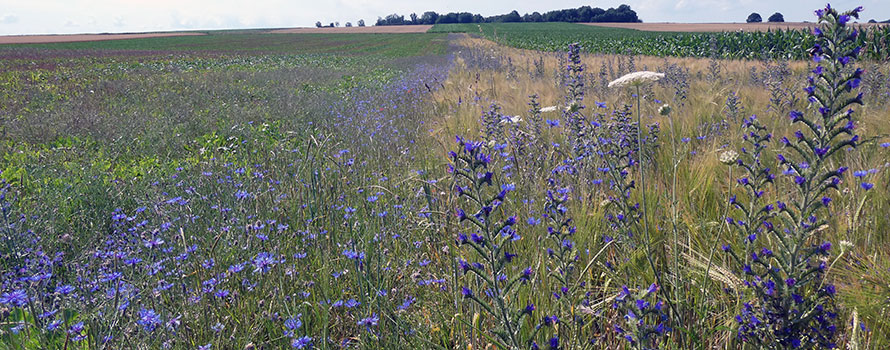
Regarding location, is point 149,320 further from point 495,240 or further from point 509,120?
point 509,120

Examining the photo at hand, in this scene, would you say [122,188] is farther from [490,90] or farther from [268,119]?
[490,90]

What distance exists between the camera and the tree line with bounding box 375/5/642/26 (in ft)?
344

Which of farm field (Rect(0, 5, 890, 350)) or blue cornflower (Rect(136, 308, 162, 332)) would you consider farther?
blue cornflower (Rect(136, 308, 162, 332))

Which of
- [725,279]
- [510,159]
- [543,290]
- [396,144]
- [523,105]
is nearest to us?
[725,279]

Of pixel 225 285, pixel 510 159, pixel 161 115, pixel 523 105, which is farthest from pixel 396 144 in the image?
pixel 161 115

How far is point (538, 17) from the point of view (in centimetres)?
11450

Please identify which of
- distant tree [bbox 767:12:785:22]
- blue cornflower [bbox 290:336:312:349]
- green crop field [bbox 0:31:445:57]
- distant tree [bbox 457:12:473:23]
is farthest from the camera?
distant tree [bbox 457:12:473:23]

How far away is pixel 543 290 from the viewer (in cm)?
207

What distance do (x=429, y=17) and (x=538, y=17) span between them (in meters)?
31.1

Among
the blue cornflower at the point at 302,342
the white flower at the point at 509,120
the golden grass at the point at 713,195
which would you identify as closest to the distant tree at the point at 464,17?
the golden grass at the point at 713,195

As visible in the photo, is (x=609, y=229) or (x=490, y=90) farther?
(x=490, y=90)

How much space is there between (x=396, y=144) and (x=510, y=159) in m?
2.24

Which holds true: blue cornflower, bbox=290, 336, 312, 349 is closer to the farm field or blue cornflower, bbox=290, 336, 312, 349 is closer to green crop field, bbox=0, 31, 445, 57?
the farm field

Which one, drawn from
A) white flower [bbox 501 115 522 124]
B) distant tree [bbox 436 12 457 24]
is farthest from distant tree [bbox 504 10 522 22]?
white flower [bbox 501 115 522 124]
